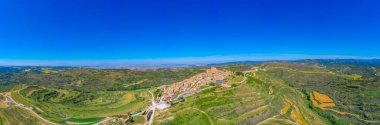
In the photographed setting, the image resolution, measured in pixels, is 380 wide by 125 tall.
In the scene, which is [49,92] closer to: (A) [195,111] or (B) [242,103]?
(A) [195,111]

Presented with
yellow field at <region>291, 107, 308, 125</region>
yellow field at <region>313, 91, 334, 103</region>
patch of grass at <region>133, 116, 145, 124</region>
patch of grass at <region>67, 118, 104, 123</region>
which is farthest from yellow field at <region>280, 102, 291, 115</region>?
patch of grass at <region>67, 118, 104, 123</region>

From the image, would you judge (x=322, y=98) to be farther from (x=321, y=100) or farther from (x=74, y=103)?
(x=74, y=103)

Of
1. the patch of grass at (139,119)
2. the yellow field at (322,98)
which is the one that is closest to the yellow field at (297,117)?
the yellow field at (322,98)

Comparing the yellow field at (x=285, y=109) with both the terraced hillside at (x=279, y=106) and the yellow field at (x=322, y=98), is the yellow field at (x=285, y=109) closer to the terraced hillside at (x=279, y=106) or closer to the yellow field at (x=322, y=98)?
the terraced hillside at (x=279, y=106)

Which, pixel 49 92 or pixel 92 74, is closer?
pixel 49 92

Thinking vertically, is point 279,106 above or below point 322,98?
above

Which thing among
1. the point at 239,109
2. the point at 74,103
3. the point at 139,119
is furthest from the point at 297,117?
the point at 74,103

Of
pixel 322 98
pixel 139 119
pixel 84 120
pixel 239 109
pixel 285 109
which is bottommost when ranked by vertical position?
pixel 84 120

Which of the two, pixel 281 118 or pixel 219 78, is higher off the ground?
pixel 219 78

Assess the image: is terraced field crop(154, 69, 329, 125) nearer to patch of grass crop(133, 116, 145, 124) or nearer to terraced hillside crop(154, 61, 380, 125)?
terraced hillside crop(154, 61, 380, 125)

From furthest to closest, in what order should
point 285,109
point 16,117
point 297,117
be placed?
point 16,117
point 285,109
point 297,117

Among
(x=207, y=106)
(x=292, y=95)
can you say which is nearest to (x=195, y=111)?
(x=207, y=106)
